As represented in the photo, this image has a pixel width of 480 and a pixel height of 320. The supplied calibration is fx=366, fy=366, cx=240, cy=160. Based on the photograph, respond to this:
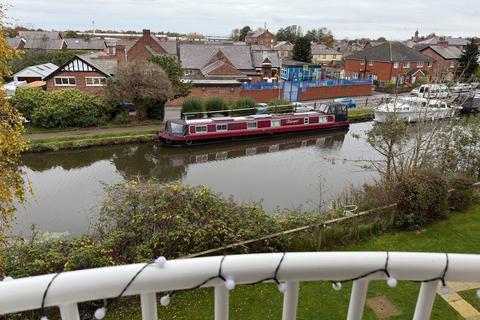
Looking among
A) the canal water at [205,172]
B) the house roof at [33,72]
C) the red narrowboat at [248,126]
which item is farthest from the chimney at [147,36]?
the canal water at [205,172]

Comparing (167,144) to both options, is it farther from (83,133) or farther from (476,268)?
(476,268)

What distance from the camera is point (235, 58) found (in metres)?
37.3

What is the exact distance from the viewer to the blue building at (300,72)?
41.2 meters

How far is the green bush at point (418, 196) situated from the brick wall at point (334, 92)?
2382 cm

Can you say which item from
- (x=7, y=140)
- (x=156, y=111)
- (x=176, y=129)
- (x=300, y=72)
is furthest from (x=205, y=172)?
(x=300, y=72)

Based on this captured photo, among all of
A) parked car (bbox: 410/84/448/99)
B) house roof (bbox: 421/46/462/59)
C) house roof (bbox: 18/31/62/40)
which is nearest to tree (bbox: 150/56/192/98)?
parked car (bbox: 410/84/448/99)

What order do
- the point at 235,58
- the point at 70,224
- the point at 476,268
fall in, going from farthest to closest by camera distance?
the point at 235,58 → the point at 70,224 → the point at 476,268

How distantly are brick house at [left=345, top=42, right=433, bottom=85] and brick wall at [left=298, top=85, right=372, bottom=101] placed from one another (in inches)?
203

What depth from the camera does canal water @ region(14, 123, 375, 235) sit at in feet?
41.4

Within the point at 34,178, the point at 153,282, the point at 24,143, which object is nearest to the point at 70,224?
the point at 34,178

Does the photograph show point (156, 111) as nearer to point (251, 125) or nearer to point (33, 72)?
point (251, 125)

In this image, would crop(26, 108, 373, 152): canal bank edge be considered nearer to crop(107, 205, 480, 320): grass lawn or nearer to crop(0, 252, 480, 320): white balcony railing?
crop(107, 205, 480, 320): grass lawn

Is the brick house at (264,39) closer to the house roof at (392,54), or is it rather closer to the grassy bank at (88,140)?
the house roof at (392,54)

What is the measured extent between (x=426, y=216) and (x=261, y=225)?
4143mm
